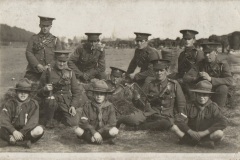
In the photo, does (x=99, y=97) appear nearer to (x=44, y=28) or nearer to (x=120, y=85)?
(x=120, y=85)

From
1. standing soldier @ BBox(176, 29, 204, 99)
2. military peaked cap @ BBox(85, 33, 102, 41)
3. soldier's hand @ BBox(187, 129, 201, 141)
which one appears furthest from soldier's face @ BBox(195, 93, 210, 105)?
military peaked cap @ BBox(85, 33, 102, 41)

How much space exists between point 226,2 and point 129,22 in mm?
1743

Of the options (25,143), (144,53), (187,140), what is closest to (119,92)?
(144,53)

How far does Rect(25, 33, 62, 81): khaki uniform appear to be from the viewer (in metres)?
6.01

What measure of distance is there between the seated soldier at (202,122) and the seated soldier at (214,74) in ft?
2.39

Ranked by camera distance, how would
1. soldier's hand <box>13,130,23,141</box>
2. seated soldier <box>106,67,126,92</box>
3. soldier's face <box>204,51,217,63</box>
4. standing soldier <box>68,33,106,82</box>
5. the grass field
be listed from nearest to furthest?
soldier's hand <box>13,130,23,141</box> < the grass field < soldier's face <box>204,51,217,63</box> < seated soldier <box>106,67,126,92</box> < standing soldier <box>68,33,106,82</box>

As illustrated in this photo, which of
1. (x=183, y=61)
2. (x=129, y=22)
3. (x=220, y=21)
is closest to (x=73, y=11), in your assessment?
(x=129, y=22)

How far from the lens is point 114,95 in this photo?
5762mm

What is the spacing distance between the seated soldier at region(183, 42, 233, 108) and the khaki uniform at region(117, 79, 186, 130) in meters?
0.51

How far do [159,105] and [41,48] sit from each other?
7.64 feet

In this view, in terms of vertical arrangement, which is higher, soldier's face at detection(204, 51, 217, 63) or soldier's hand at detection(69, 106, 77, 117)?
soldier's face at detection(204, 51, 217, 63)

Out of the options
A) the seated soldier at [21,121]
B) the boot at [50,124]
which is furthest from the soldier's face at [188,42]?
the seated soldier at [21,121]

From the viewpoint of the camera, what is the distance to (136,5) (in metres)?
6.27

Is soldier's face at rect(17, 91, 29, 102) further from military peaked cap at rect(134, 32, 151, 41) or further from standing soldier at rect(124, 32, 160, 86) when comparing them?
military peaked cap at rect(134, 32, 151, 41)
